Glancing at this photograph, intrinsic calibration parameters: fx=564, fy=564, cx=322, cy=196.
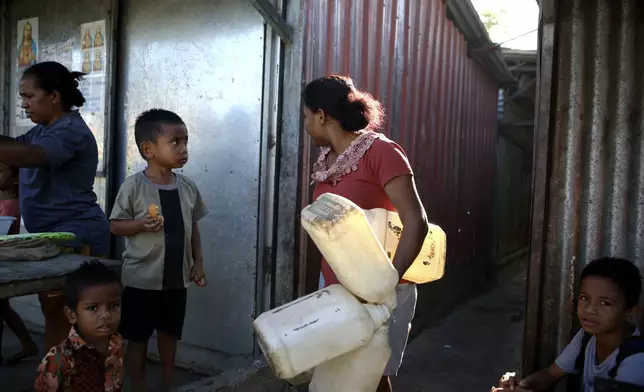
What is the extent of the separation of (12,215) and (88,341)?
1456mm

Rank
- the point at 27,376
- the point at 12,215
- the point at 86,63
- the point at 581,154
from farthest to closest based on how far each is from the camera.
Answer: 1. the point at 86,63
2. the point at 27,376
3. the point at 12,215
4. the point at 581,154

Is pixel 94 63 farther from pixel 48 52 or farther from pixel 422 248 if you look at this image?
pixel 422 248

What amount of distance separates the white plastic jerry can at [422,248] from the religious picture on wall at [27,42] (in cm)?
371

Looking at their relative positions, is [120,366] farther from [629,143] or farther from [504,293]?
[504,293]

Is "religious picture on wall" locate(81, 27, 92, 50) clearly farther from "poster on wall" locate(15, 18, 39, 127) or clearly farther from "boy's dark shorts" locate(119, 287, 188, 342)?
"boy's dark shorts" locate(119, 287, 188, 342)

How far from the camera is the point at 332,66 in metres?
3.55

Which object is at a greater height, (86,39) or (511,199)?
(86,39)

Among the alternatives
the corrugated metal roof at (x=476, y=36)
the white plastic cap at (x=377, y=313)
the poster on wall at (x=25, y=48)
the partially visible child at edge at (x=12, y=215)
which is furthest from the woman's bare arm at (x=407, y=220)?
the corrugated metal roof at (x=476, y=36)

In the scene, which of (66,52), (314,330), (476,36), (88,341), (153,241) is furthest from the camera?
(476,36)

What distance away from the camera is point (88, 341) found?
219cm

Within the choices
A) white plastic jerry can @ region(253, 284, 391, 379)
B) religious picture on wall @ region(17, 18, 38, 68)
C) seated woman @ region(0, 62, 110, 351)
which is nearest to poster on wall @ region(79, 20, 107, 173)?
religious picture on wall @ region(17, 18, 38, 68)

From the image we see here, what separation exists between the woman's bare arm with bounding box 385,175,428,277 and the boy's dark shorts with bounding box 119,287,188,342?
1427mm

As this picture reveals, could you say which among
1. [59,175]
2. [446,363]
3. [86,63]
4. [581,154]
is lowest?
[446,363]

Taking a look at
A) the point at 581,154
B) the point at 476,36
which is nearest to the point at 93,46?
the point at 581,154
